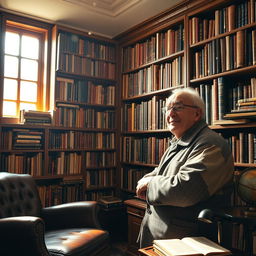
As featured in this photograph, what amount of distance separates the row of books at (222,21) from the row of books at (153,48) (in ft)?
0.68

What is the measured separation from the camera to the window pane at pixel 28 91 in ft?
10.5

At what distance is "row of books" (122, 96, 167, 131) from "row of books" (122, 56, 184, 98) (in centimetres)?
15

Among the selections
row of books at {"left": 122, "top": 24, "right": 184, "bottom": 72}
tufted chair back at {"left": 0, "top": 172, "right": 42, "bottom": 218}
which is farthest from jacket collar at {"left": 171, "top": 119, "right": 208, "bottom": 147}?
tufted chair back at {"left": 0, "top": 172, "right": 42, "bottom": 218}

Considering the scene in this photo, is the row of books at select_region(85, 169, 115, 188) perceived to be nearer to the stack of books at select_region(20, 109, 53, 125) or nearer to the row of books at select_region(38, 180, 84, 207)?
the row of books at select_region(38, 180, 84, 207)

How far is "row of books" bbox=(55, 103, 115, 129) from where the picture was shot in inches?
124

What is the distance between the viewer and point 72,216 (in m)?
2.28

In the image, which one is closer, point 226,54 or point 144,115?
point 226,54

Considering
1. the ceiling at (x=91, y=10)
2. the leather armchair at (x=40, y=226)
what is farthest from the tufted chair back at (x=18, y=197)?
the ceiling at (x=91, y=10)

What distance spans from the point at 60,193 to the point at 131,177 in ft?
2.82

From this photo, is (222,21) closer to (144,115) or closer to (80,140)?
(144,115)

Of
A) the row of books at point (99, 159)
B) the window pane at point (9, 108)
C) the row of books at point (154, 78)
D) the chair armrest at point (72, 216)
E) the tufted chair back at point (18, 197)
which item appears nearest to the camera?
the tufted chair back at point (18, 197)

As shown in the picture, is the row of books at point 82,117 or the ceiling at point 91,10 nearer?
the ceiling at point 91,10

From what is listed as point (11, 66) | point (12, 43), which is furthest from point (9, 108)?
point (12, 43)

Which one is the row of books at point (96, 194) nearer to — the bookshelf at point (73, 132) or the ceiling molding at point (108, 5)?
the bookshelf at point (73, 132)
